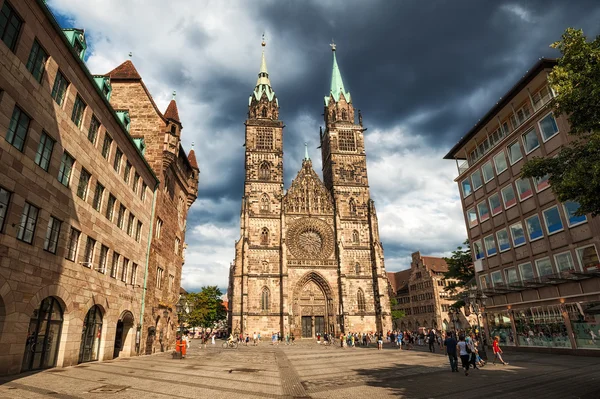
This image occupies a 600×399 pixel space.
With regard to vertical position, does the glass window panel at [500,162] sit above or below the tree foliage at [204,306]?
above

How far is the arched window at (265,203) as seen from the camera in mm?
52606

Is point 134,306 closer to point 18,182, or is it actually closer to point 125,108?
point 18,182

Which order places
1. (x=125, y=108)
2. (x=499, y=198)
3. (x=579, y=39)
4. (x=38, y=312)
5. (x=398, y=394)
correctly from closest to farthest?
1. (x=398, y=394)
2. (x=579, y=39)
3. (x=38, y=312)
4. (x=125, y=108)
5. (x=499, y=198)

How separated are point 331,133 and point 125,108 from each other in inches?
1585

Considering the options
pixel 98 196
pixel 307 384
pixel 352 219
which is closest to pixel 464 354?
pixel 307 384

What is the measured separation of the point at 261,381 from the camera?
39.8 feet

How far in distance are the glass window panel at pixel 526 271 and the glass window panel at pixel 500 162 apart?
7338 millimetres

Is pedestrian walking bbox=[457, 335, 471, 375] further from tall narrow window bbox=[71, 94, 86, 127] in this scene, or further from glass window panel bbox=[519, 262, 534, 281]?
tall narrow window bbox=[71, 94, 86, 127]

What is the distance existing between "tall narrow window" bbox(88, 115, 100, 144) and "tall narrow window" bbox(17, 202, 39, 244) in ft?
16.6

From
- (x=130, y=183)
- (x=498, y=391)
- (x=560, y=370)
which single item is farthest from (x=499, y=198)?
(x=130, y=183)

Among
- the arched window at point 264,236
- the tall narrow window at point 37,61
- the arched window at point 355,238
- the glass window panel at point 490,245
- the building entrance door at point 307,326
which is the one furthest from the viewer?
the arched window at point 355,238

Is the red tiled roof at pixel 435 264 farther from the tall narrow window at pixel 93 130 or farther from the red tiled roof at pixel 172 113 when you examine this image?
the tall narrow window at pixel 93 130

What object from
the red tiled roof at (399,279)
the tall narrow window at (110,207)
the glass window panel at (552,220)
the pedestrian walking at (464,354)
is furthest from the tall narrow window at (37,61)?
the red tiled roof at (399,279)

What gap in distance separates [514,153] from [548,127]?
346 cm
